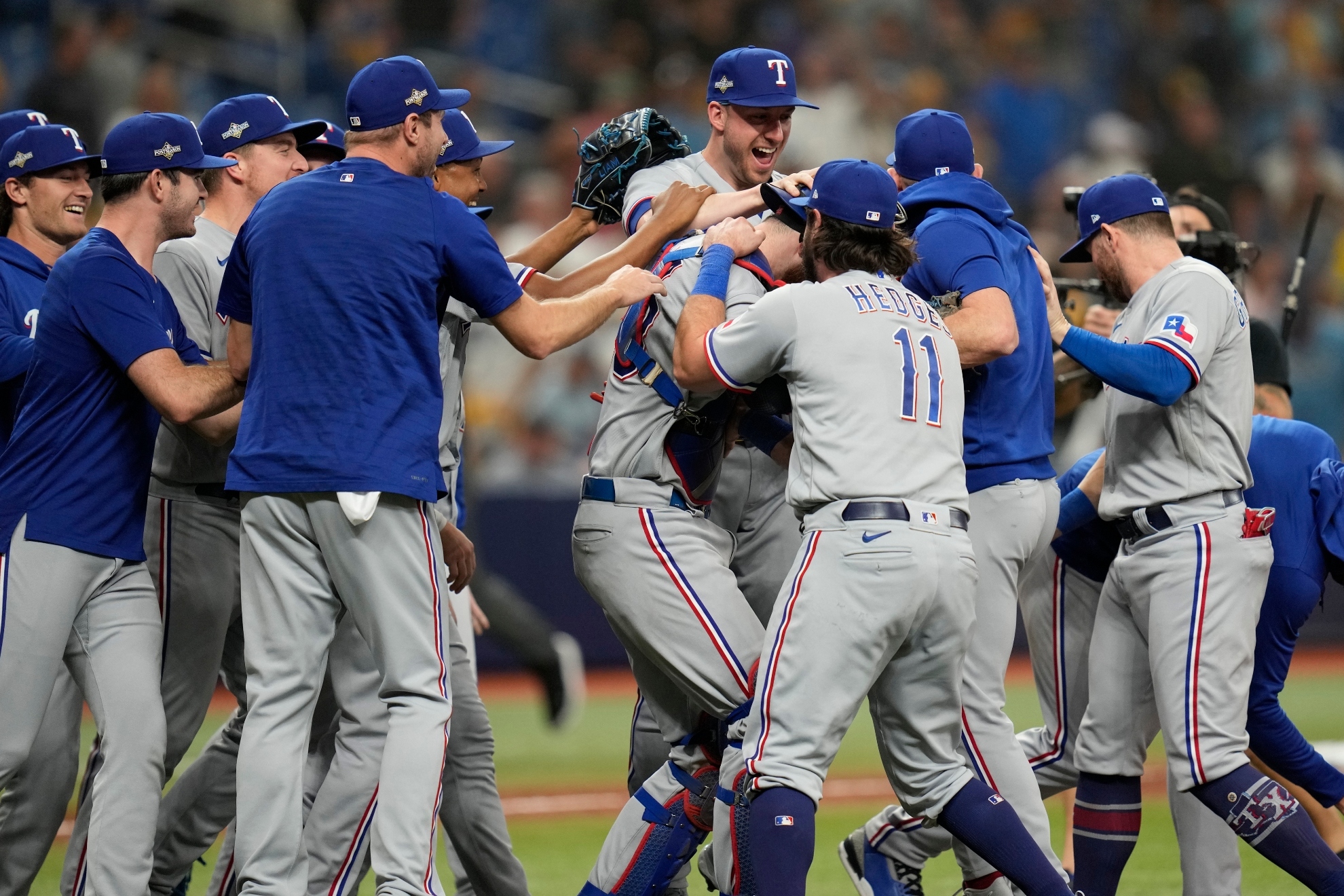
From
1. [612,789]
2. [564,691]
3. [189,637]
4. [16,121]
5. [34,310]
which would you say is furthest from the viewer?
[564,691]

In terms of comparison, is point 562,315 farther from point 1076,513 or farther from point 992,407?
point 1076,513

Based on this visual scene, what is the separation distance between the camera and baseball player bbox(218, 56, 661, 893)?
404 centimetres

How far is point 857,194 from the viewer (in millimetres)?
4227

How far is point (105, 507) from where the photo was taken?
4414 mm

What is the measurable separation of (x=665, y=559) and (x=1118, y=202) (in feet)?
6.37

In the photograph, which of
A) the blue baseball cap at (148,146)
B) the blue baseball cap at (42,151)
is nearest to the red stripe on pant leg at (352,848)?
the blue baseball cap at (148,146)

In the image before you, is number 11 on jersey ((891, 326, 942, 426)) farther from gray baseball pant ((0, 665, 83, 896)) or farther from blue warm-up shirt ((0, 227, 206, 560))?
gray baseball pant ((0, 665, 83, 896))

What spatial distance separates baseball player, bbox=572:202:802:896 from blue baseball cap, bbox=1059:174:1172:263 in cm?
114

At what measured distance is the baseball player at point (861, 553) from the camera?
401cm

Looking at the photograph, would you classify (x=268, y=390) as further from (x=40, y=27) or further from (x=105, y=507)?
(x=40, y=27)

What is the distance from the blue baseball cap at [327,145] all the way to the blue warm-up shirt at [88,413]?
1.24 m

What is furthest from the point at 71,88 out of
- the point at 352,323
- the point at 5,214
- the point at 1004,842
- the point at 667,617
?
the point at 1004,842

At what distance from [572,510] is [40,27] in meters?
6.64

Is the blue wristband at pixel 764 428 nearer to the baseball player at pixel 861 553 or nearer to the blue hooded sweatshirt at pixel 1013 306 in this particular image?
the baseball player at pixel 861 553
